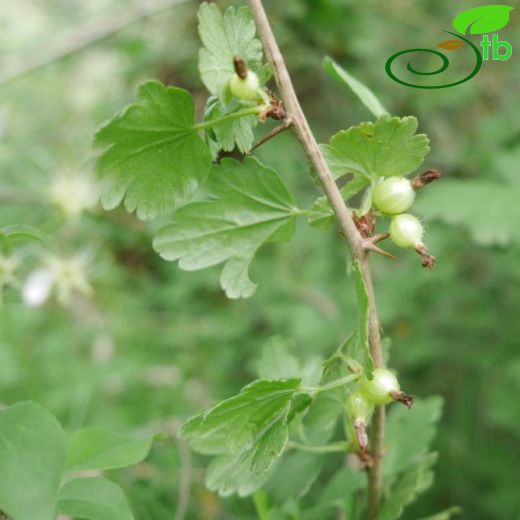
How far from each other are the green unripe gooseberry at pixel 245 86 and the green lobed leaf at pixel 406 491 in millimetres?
353

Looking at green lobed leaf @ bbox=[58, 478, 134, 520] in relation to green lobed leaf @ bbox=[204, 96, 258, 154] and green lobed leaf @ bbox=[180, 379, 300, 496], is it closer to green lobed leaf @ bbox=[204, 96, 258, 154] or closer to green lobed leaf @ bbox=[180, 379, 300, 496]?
green lobed leaf @ bbox=[180, 379, 300, 496]

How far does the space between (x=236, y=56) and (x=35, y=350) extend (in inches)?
62.1

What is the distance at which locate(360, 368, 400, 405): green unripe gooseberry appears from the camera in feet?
1.64

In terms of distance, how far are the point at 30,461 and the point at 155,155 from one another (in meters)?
0.23

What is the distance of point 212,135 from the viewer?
21.4 inches

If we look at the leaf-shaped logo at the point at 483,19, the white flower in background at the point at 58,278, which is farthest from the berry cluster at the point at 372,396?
the white flower in background at the point at 58,278

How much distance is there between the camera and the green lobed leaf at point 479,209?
1266mm

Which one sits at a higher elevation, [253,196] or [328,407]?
[253,196]

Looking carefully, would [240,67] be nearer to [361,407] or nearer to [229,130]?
[229,130]

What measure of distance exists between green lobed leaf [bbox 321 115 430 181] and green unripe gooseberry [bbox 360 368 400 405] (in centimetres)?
15

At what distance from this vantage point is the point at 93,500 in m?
0.53

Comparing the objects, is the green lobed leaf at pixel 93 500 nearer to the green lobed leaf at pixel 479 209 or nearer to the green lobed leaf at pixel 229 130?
the green lobed leaf at pixel 229 130

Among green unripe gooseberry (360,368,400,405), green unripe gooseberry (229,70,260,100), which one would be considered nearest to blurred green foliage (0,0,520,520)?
green unripe gooseberry (360,368,400,405)

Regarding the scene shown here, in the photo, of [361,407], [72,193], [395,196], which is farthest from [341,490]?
[72,193]
